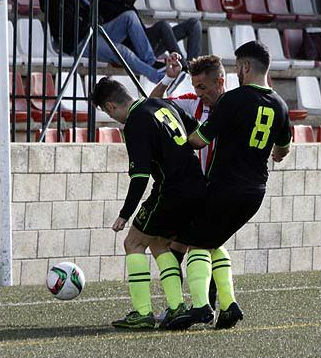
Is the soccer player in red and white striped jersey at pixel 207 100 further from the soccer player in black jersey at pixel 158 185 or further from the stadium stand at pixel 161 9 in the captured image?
the stadium stand at pixel 161 9

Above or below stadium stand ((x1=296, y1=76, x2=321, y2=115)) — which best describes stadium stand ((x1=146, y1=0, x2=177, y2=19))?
above

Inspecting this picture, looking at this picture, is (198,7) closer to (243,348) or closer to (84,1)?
(84,1)

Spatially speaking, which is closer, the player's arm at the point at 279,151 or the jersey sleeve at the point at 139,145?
the jersey sleeve at the point at 139,145

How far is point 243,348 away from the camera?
25.6 ft

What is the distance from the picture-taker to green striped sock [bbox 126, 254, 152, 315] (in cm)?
866

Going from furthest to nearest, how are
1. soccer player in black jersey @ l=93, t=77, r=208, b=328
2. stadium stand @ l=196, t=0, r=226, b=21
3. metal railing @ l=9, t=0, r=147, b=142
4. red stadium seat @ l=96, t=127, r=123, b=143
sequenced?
stadium stand @ l=196, t=0, r=226, b=21, red stadium seat @ l=96, t=127, r=123, b=143, metal railing @ l=9, t=0, r=147, b=142, soccer player in black jersey @ l=93, t=77, r=208, b=328

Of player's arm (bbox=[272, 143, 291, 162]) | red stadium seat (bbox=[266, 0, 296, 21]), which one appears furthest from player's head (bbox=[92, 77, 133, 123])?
red stadium seat (bbox=[266, 0, 296, 21])

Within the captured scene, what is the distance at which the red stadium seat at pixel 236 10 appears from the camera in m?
18.3

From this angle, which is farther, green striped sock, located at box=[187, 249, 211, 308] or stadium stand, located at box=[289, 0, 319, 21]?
stadium stand, located at box=[289, 0, 319, 21]

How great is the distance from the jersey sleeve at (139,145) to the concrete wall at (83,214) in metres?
3.20

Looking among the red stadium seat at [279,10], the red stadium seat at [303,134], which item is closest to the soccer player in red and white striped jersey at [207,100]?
the red stadium seat at [303,134]

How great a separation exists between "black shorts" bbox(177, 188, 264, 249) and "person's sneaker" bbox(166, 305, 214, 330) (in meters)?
0.41

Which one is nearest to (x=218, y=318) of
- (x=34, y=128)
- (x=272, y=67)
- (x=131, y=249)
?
(x=131, y=249)

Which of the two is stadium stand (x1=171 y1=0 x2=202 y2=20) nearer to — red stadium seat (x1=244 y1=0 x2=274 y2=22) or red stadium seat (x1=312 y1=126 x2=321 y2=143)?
red stadium seat (x1=244 y1=0 x2=274 y2=22)
